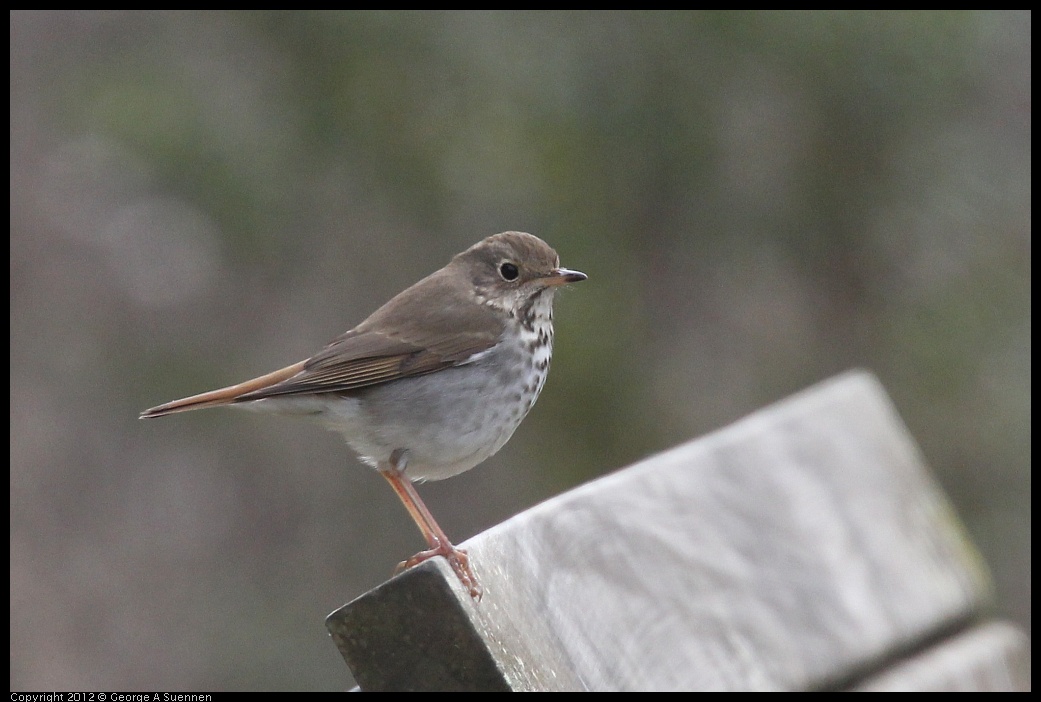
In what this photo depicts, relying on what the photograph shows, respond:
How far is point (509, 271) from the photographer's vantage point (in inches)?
145

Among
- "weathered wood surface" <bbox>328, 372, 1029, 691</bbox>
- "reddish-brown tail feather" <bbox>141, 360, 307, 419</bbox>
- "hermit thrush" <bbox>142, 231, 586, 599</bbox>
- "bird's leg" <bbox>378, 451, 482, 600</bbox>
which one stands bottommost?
"weathered wood surface" <bbox>328, 372, 1029, 691</bbox>

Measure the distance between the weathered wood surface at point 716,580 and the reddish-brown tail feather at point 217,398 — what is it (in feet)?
3.78

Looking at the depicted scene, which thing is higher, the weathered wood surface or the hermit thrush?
the hermit thrush

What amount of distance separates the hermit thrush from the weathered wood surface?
30.5 inches

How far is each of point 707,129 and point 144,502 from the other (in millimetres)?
3984

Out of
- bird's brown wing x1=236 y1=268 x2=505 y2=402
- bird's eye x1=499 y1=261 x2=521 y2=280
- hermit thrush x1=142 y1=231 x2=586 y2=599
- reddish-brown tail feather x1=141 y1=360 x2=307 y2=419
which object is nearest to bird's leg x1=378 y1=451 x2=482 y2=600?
hermit thrush x1=142 y1=231 x2=586 y2=599

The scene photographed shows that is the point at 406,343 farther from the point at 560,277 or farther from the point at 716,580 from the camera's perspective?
the point at 716,580

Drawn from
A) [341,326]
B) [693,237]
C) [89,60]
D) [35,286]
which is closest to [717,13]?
[693,237]

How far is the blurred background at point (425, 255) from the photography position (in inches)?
239

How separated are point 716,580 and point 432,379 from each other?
122 centimetres

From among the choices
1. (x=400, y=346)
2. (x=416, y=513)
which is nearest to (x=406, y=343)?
(x=400, y=346)

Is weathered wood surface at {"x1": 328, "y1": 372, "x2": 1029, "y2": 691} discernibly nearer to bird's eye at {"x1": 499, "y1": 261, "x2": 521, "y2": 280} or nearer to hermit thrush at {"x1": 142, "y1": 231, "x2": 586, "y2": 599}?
hermit thrush at {"x1": 142, "y1": 231, "x2": 586, "y2": 599}

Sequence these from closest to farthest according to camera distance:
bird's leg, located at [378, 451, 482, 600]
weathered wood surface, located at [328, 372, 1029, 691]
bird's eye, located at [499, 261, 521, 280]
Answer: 1. weathered wood surface, located at [328, 372, 1029, 691]
2. bird's leg, located at [378, 451, 482, 600]
3. bird's eye, located at [499, 261, 521, 280]

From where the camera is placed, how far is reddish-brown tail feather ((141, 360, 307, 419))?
9.90 ft
